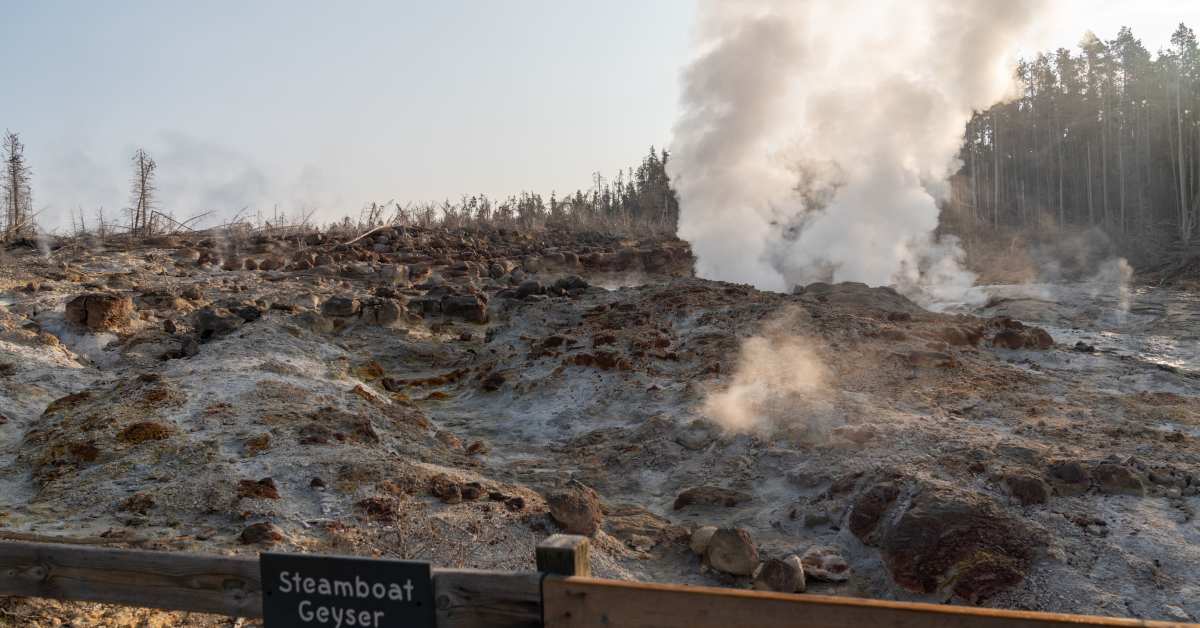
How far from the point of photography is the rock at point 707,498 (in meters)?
6.00

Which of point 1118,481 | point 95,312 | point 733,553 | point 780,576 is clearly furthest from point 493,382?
point 1118,481

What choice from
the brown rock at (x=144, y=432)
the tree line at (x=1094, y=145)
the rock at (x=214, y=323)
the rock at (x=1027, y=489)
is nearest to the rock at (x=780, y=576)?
the rock at (x=1027, y=489)

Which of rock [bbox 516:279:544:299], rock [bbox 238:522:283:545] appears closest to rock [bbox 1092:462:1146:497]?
rock [bbox 238:522:283:545]

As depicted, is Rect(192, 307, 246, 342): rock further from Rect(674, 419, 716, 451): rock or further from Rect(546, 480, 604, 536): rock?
Rect(546, 480, 604, 536): rock

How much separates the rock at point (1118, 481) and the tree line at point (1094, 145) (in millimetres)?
31707

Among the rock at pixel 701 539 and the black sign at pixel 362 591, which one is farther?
the rock at pixel 701 539

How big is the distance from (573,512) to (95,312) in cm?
695

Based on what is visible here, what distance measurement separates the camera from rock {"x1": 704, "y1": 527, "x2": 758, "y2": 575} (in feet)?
15.4

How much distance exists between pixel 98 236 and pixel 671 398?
15.1 meters

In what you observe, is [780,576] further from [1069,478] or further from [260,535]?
[260,535]

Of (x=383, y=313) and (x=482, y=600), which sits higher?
(x=383, y=313)

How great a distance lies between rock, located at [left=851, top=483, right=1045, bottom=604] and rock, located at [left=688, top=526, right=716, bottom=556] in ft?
2.99

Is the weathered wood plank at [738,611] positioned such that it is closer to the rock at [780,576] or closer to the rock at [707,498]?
the rock at [780,576]

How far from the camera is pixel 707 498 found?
6.01 metres
